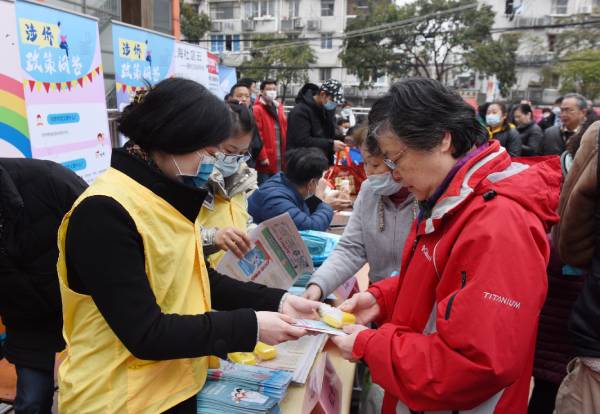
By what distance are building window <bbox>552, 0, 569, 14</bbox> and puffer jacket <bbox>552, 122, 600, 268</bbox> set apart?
1549 inches

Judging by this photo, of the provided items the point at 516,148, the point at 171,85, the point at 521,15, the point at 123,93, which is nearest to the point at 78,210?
the point at 171,85

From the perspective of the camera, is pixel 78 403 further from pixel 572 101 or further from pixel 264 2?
pixel 264 2

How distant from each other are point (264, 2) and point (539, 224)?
39487 mm

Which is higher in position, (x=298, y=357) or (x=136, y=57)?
(x=136, y=57)

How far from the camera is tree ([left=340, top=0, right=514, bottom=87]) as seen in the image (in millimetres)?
27141

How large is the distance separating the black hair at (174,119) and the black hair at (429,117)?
0.43 m

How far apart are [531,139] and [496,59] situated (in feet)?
72.2

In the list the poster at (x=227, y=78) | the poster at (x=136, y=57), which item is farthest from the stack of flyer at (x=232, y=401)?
the poster at (x=227, y=78)

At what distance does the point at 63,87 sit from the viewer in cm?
340

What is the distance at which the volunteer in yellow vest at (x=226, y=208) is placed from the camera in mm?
1846

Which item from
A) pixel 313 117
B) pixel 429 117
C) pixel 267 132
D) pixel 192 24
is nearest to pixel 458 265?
pixel 429 117

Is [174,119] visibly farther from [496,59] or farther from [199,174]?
[496,59]

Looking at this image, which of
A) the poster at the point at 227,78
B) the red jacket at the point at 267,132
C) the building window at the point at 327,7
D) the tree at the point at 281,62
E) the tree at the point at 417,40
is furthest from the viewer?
the building window at the point at 327,7

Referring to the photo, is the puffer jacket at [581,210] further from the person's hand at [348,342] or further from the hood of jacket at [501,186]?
the person's hand at [348,342]
